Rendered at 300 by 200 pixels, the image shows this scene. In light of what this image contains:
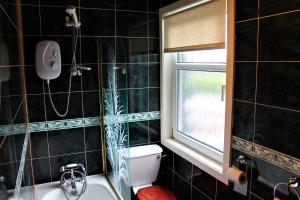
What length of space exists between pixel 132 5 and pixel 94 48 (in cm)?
55

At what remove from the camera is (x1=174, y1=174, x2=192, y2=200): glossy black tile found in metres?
2.32

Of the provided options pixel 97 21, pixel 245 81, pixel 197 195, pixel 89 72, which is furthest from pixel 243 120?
pixel 97 21

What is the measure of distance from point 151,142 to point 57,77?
112 centimetres

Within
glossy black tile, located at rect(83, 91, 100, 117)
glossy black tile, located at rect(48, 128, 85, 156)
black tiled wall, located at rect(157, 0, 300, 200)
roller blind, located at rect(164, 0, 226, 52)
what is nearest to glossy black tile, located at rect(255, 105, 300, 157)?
black tiled wall, located at rect(157, 0, 300, 200)

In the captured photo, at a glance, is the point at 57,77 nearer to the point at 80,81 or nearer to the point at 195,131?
the point at 80,81

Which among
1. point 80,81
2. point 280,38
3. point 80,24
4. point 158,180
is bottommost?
point 158,180

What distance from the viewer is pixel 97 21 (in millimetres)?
2412

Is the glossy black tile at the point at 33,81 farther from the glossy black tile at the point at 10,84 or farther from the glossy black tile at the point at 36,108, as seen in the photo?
the glossy black tile at the point at 10,84

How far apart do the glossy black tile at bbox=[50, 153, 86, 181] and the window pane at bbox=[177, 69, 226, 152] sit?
3.32 ft

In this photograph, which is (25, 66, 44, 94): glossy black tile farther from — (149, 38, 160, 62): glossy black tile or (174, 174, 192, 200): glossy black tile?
(174, 174, 192, 200): glossy black tile

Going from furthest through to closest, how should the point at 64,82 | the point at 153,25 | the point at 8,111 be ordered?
the point at 153,25 < the point at 64,82 < the point at 8,111

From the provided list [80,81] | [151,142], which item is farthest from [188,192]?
[80,81]

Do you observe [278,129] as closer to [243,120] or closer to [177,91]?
[243,120]

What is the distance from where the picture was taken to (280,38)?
133 centimetres
